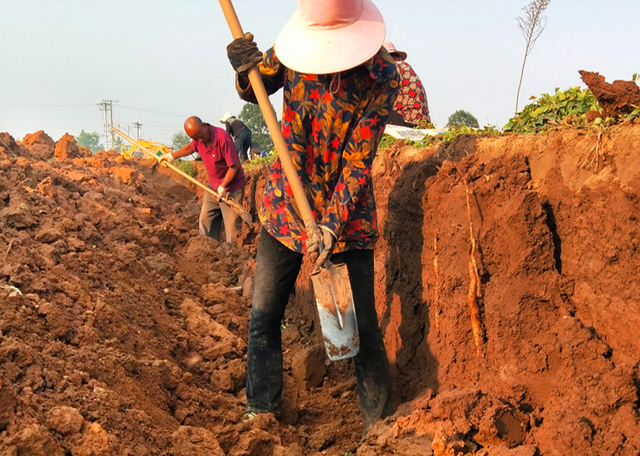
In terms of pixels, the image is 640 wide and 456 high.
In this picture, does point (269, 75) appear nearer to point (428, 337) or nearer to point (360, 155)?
point (360, 155)

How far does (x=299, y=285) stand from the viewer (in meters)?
5.69

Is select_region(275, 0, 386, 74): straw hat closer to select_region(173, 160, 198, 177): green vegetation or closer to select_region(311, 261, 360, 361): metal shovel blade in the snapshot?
select_region(311, 261, 360, 361): metal shovel blade

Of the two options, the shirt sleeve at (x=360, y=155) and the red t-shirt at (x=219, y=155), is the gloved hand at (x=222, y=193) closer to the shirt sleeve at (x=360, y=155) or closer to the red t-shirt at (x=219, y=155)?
the red t-shirt at (x=219, y=155)

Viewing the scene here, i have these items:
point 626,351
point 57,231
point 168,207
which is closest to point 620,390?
point 626,351

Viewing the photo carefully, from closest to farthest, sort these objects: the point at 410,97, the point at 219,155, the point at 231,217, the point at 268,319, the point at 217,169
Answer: the point at 268,319, the point at 410,97, the point at 219,155, the point at 217,169, the point at 231,217

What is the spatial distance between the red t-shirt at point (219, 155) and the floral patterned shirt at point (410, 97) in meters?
2.51

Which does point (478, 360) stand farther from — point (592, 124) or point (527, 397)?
point (592, 124)

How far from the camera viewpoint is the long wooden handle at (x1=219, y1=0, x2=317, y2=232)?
301 cm

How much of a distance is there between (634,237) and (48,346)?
9.74 ft

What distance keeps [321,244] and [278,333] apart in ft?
2.45

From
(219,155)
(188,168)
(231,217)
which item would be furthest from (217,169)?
(188,168)

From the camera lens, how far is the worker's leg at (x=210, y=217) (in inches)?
328

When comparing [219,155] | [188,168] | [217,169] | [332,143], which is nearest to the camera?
[332,143]

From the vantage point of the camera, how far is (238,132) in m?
12.3
